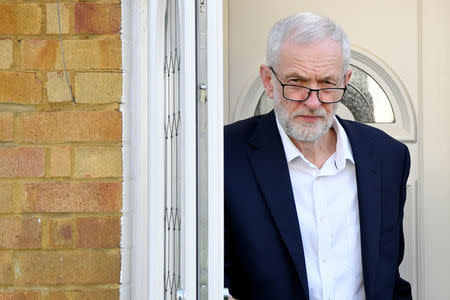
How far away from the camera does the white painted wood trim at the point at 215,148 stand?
1.50m

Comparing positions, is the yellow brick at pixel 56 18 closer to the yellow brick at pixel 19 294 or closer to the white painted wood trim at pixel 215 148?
the yellow brick at pixel 19 294

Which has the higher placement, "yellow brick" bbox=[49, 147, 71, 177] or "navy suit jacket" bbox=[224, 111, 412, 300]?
"yellow brick" bbox=[49, 147, 71, 177]

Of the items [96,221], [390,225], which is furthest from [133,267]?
[390,225]

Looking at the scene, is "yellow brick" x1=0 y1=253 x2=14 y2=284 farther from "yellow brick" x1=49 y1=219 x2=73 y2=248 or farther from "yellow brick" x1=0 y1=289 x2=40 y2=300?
"yellow brick" x1=49 y1=219 x2=73 y2=248

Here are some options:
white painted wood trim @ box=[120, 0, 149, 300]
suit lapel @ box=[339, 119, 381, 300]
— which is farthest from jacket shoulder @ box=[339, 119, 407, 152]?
white painted wood trim @ box=[120, 0, 149, 300]

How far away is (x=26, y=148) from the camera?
2.31m

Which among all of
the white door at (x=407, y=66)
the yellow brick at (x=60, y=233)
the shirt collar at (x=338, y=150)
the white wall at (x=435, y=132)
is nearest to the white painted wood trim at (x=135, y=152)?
the yellow brick at (x=60, y=233)

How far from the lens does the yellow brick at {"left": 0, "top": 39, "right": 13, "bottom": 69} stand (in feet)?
7.61

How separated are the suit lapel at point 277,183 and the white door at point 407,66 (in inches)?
24.8

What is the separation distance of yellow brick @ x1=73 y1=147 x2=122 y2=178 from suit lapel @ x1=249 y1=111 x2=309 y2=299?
1.22ft

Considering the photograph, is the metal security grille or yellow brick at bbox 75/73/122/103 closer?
the metal security grille

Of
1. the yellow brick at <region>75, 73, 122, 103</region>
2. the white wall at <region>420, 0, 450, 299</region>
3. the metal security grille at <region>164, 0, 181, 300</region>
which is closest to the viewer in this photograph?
the metal security grille at <region>164, 0, 181, 300</region>

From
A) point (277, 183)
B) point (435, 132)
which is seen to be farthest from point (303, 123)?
point (435, 132)

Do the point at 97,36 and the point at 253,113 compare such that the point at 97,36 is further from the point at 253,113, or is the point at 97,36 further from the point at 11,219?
the point at 253,113
